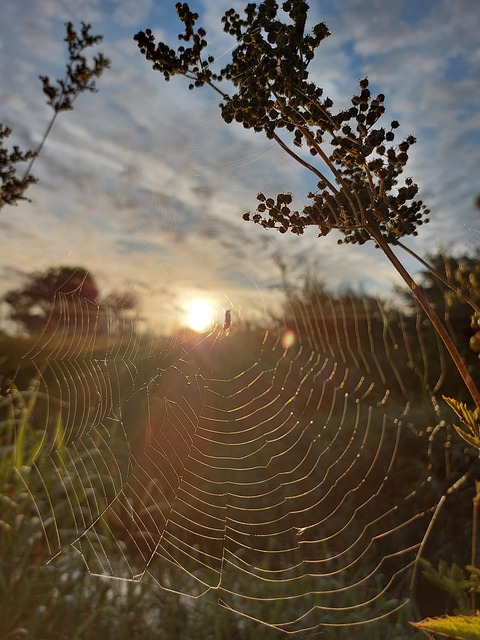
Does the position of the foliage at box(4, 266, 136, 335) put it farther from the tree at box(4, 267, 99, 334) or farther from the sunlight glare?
the sunlight glare

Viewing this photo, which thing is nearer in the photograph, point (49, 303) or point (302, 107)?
point (302, 107)

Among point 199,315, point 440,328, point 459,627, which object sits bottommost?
point 459,627

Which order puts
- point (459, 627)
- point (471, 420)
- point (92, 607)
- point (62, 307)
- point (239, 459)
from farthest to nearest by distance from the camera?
point (239, 459)
point (62, 307)
point (92, 607)
point (471, 420)
point (459, 627)

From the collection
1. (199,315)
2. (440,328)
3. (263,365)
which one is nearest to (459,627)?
(440,328)

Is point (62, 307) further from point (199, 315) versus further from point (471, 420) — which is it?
point (471, 420)

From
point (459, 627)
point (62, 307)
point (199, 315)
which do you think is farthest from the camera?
point (62, 307)

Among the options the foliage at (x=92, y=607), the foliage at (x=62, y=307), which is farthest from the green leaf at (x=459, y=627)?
the foliage at (x=62, y=307)

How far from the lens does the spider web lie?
2.58 m

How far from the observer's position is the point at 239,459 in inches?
136

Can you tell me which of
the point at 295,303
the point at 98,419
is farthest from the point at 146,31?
the point at 98,419

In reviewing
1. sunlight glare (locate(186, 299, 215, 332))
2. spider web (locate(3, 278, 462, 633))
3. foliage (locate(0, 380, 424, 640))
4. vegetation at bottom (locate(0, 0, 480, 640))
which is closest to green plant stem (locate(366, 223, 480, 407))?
vegetation at bottom (locate(0, 0, 480, 640))

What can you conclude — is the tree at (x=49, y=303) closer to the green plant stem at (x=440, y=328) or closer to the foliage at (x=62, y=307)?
the foliage at (x=62, y=307)

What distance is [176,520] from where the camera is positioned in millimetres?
3572

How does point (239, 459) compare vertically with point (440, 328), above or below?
below
